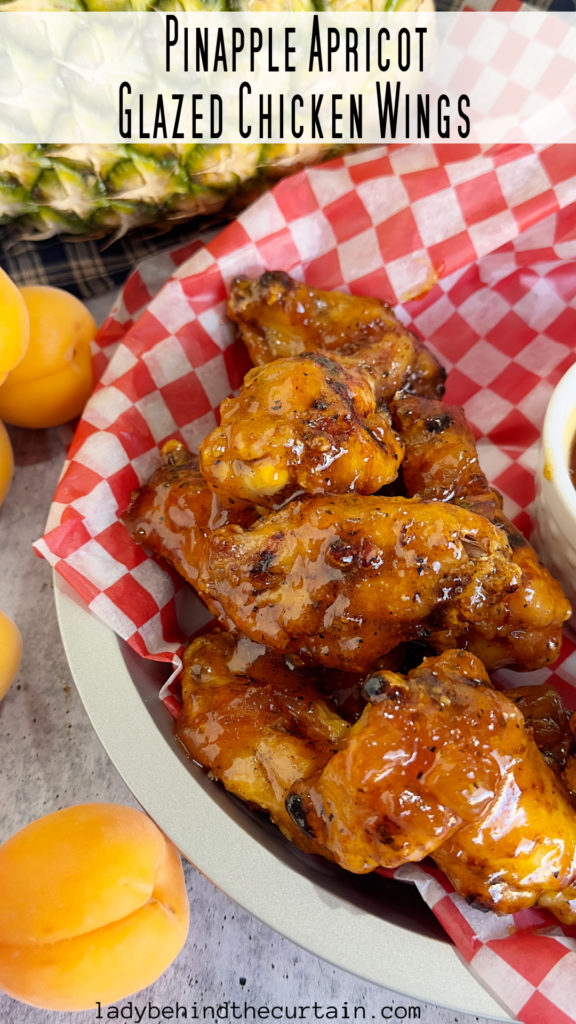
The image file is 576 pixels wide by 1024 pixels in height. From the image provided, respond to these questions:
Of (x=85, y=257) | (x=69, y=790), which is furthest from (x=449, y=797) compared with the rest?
(x=85, y=257)

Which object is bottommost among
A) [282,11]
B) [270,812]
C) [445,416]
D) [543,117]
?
[270,812]

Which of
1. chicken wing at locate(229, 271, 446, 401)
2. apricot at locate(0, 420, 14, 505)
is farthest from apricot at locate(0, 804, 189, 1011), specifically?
chicken wing at locate(229, 271, 446, 401)

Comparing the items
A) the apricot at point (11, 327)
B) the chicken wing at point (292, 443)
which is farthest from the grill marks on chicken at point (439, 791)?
the apricot at point (11, 327)

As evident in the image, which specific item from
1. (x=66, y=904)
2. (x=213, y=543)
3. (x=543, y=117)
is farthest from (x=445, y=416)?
(x=66, y=904)

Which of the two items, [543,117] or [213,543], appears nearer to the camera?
[213,543]

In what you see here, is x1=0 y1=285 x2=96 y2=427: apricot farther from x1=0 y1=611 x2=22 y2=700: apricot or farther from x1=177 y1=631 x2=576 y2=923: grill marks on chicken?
x1=177 y1=631 x2=576 y2=923: grill marks on chicken

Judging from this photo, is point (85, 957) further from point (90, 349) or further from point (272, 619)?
point (90, 349)
